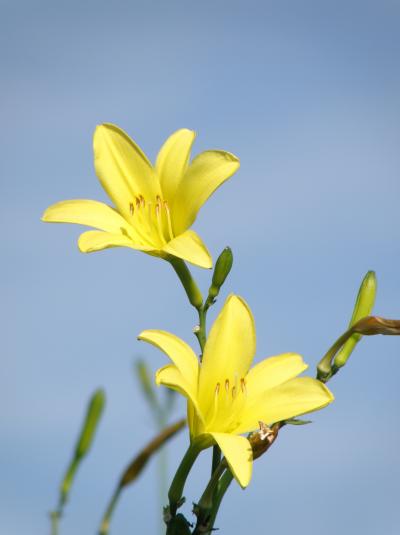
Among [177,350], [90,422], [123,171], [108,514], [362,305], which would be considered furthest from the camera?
[90,422]

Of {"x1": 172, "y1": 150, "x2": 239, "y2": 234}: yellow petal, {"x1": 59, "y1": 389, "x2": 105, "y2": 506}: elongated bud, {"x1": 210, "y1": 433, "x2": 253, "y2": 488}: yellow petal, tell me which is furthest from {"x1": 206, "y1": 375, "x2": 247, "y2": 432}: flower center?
{"x1": 59, "y1": 389, "x2": 105, "y2": 506}: elongated bud

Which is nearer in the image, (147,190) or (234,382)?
(234,382)

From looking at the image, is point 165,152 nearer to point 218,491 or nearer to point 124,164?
point 124,164

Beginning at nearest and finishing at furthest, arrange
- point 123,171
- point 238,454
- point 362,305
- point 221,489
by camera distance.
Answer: point 238,454, point 221,489, point 362,305, point 123,171

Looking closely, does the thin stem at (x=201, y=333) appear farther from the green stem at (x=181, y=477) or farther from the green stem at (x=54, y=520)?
the green stem at (x=54, y=520)

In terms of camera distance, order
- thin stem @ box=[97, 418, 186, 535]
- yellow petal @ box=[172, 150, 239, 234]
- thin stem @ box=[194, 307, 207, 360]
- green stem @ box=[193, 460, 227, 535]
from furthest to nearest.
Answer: thin stem @ box=[97, 418, 186, 535] < yellow petal @ box=[172, 150, 239, 234] < thin stem @ box=[194, 307, 207, 360] < green stem @ box=[193, 460, 227, 535]

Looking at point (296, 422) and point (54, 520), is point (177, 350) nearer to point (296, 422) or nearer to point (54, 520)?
point (296, 422)

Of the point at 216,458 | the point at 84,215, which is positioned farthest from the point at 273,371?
the point at 84,215

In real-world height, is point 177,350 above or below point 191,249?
below

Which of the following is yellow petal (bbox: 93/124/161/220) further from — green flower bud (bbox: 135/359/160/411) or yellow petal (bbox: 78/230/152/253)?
green flower bud (bbox: 135/359/160/411)
